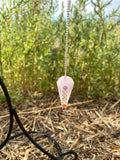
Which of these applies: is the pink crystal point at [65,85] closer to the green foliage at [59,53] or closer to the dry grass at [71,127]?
the dry grass at [71,127]

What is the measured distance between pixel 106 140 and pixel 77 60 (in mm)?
706

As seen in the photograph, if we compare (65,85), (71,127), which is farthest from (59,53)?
(65,85)

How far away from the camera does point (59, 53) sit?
171cm

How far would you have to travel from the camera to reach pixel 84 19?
154cm

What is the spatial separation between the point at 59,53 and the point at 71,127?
0.68m

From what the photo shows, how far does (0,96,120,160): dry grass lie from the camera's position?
1204 mm

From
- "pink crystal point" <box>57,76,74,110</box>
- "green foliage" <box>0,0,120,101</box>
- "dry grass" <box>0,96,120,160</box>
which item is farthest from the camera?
"green foliage" <box>0,0,120,101</box>

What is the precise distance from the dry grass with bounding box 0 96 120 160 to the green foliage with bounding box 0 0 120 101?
0.46ft

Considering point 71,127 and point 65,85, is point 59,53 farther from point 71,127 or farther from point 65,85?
point 65,85

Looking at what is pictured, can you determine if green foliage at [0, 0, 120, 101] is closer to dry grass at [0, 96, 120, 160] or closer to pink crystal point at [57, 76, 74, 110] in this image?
dry grass at [0, 96, 120, 160]

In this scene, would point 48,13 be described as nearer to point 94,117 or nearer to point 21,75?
point 21,75

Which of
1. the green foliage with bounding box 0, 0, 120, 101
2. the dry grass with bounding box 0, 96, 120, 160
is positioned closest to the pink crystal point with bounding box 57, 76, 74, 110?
the dry grass with bounding box 0, 96, 120, 160

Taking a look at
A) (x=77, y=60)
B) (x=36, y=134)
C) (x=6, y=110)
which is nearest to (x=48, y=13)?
(x=77, y=60)

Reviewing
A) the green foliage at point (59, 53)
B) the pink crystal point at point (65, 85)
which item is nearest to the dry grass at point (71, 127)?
the green foliage at point (59, 53)
